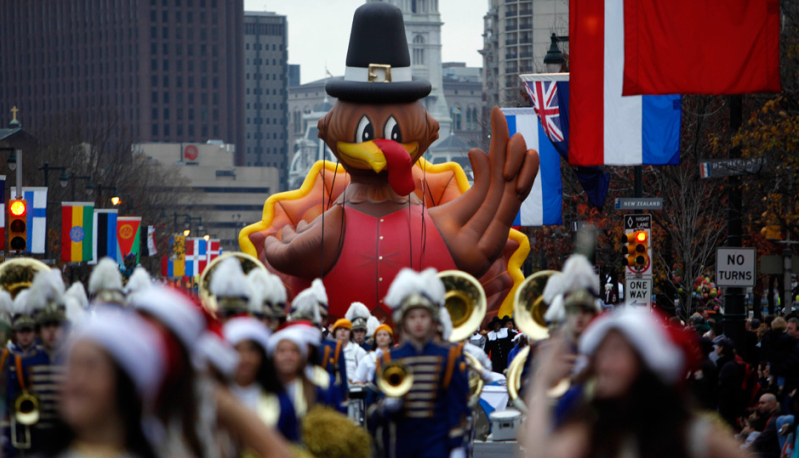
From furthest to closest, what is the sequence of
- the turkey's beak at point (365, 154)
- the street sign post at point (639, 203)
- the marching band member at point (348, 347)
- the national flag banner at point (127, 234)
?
1. the national flag banner at point (127, 234)
2. the turkey's beak at point (365, 154)
3. the street sign post at point (639, 203)
4. the marching band member at point (348, 347)

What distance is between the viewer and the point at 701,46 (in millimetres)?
14953

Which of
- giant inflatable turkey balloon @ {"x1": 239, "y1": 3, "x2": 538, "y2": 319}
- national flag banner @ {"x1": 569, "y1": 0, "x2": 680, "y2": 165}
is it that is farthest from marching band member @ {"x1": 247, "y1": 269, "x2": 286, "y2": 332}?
giant inflatable turkey balloon @ {"x1": 239, "y1": 3, "x2": 538, "y2": 319}

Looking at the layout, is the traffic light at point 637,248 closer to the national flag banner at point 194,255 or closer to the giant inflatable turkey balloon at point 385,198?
the giant inflatable turkey balloon at point 385,198

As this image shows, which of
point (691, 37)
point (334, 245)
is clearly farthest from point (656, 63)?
point (334, 245)

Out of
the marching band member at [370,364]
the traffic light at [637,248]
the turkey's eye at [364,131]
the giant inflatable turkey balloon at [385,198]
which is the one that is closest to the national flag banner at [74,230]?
the giant inflatable turkey balloon at [385,198]

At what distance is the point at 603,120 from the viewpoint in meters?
17.0

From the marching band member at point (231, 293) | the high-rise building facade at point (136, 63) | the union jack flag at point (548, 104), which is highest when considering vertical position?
the high-rise building facade at point (136, 63)

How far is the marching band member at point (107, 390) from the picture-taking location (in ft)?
10.9

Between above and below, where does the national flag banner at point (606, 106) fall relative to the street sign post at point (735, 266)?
above

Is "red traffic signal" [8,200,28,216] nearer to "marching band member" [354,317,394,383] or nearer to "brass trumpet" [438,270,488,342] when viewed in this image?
"marching band member" [354,317,394,383]

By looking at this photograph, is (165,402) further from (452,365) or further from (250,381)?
(452,365)

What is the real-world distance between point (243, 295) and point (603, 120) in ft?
35.0

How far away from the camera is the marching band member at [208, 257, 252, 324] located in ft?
23.0

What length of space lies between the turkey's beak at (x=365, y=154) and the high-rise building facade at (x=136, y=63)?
136 m
